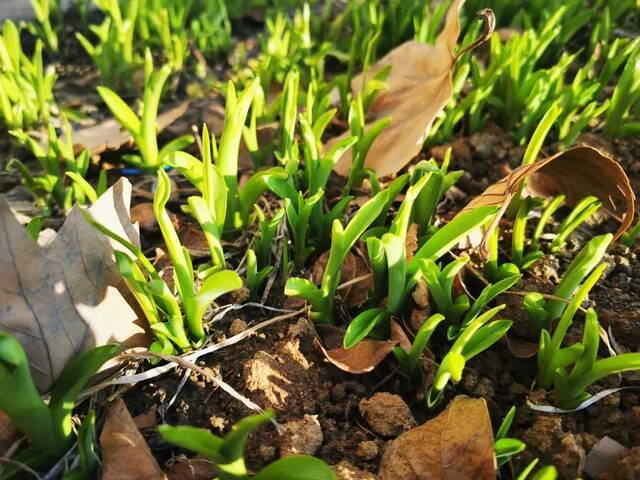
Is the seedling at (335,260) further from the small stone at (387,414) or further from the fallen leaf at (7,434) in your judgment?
the fallen leaf at (7,434)

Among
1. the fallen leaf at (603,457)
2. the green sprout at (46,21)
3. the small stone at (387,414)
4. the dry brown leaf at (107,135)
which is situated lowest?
the small stone at (387,414)

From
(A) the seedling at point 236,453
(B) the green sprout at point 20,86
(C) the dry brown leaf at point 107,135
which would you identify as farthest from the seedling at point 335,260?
(B) the green sprout at point 20,86

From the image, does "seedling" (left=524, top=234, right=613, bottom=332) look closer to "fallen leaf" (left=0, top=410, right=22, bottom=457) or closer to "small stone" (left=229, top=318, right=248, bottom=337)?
"small stone" (left=229, top=318, right=248, bottom=337)

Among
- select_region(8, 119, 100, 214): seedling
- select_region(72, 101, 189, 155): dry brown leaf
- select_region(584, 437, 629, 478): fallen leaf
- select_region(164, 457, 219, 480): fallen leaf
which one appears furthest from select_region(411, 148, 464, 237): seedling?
select_region(72, 101, 189, 155): dry brown leaf

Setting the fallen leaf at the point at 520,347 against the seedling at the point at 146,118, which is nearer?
the fallen leaf at the point at 520,347

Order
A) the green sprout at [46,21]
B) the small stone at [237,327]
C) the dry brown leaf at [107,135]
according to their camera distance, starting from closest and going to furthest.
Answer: the small stone at [237,327], the dry brown leaf at [107,135], the green sprout at [46,21]

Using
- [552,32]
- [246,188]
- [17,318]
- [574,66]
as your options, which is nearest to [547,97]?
[552,32]

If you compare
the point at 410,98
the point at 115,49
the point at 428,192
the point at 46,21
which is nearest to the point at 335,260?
the point at 428,192
